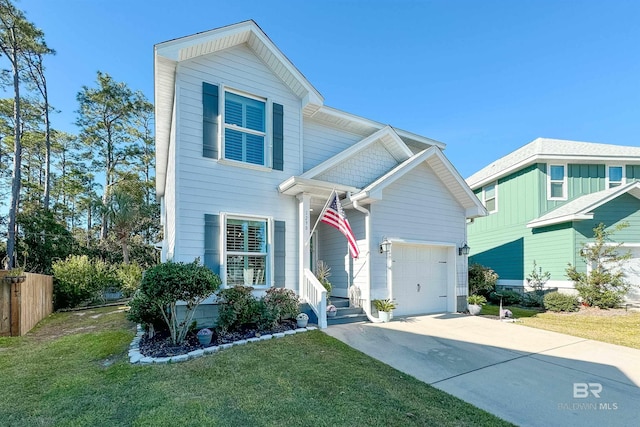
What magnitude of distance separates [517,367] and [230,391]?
4.79 meters

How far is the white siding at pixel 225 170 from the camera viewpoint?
7398mm

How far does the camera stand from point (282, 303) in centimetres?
750

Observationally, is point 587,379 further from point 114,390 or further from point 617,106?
point 617,106

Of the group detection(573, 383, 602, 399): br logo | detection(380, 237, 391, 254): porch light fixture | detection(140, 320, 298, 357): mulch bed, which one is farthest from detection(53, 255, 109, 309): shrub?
detection(573, 383, 602, 399): br logo

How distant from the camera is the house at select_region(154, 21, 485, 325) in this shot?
764cm

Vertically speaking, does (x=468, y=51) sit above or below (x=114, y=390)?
above

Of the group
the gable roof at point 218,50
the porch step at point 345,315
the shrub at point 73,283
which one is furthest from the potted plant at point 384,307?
the shrub at point 73,283

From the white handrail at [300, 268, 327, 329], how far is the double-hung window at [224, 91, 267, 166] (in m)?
3.40

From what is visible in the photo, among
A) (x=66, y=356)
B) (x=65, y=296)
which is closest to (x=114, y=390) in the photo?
(x=66, y=356)

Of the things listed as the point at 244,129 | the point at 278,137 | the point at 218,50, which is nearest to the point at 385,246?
the point at 278,137

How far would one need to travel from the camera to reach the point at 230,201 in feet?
25.9

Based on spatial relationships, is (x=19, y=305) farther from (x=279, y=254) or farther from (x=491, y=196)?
(x=491, y=196)

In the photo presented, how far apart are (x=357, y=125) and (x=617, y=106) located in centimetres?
1290

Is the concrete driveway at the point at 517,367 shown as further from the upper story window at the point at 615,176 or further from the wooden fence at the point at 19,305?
the upper story window at the point at 615,176
